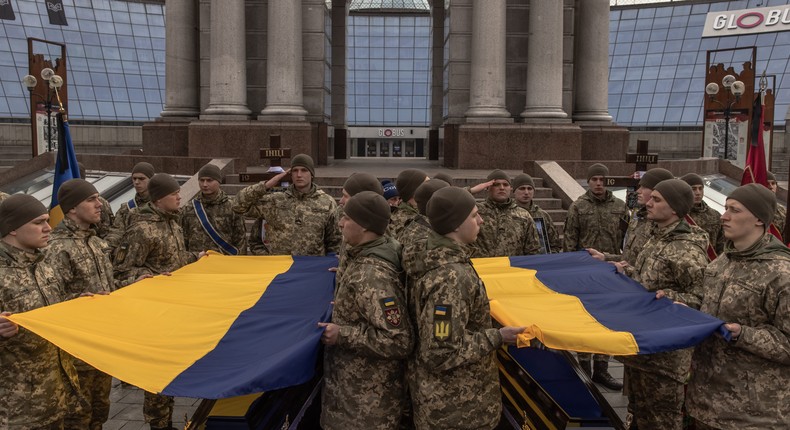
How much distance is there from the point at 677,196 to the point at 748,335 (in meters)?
1.57

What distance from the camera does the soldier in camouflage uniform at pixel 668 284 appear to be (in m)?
5.29

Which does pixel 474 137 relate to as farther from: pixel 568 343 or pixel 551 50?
pixel 568 343

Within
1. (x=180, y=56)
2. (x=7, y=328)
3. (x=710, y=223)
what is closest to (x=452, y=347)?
(x=7, y=328)

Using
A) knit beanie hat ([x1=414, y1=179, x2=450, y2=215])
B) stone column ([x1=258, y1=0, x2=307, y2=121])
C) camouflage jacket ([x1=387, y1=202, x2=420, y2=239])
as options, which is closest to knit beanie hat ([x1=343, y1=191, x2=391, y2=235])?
knit beanie hat ([x1=414, y1=179, x2=450, y2=215])

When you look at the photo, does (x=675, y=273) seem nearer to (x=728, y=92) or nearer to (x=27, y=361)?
(x=27, y=361)

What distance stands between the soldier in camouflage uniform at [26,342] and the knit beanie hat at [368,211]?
2.15 metres

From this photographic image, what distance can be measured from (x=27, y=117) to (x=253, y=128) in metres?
38.0

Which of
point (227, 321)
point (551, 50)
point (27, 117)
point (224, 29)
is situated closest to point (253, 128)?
point (224, 29)

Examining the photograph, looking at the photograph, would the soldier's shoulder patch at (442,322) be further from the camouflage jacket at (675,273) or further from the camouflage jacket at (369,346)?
the camouflage jacket at (675,273)

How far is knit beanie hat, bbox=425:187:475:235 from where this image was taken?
414 centimetres

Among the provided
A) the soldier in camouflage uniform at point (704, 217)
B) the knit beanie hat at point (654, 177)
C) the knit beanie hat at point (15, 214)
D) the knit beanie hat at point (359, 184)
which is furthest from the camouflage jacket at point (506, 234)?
the knit beanie hat at point (15, 214)

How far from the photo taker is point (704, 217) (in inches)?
366

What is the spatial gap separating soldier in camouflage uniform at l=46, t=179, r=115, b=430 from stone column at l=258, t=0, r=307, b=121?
12475 mm

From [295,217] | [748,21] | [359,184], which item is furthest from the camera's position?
[748,21]
